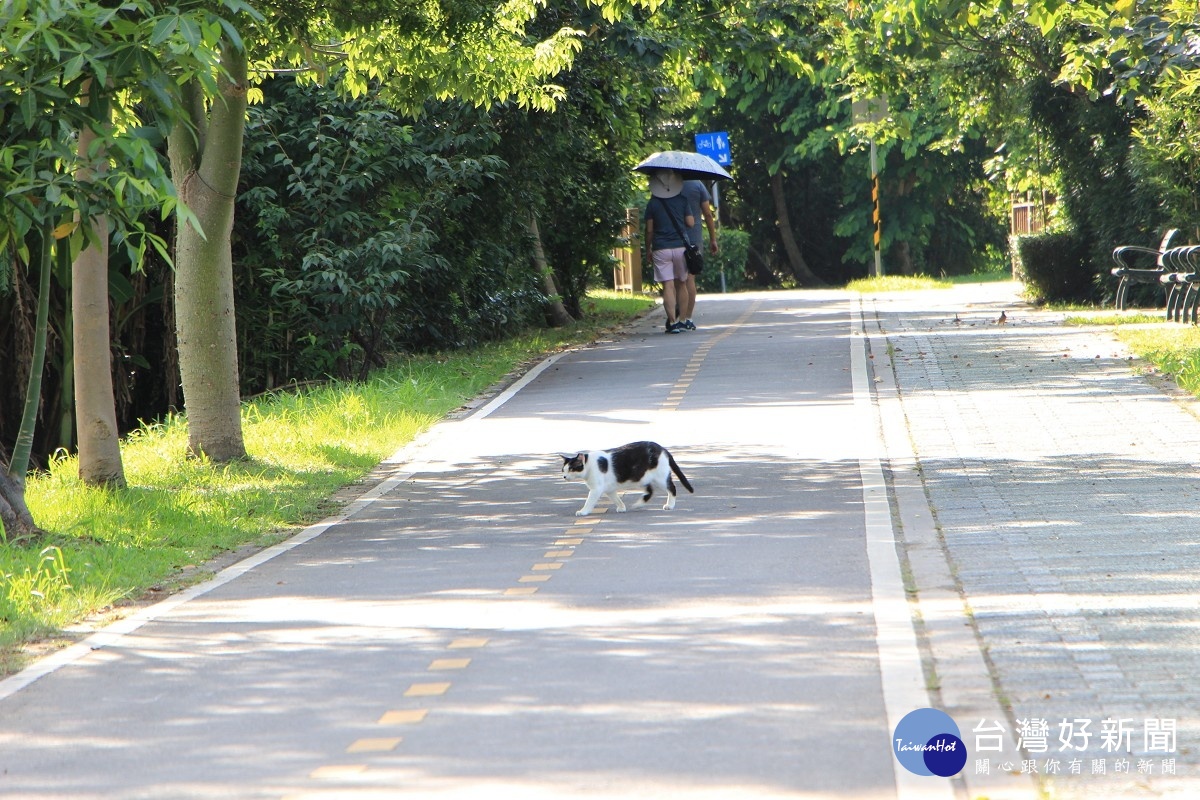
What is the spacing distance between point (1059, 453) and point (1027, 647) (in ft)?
19.2

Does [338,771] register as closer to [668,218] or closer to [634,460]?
[634,460]

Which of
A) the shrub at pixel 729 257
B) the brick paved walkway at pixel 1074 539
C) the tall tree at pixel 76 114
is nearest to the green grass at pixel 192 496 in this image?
the tall tree at pixel 76 114

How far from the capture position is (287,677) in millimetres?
6816

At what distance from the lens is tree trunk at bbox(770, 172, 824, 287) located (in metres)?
46.9

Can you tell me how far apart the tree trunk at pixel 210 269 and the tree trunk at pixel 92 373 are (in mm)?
991

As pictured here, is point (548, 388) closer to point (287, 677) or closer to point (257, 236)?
point (257, 236)

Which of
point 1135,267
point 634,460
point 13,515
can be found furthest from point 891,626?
point 1135,267

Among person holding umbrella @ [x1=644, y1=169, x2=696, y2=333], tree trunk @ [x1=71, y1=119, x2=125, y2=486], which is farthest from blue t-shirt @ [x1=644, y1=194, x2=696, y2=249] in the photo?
tree trunk @ [x1=71, y1=119, x2=125, y2=486]

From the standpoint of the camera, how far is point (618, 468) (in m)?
10.7

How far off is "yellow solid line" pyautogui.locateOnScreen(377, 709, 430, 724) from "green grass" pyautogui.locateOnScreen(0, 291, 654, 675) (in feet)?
7.20

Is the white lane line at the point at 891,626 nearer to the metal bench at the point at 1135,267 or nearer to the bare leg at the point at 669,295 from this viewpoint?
the bare leg at the point at 669,295

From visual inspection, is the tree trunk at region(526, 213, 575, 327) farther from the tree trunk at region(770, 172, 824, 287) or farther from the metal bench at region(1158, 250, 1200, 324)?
the tree trunk at region(770, 172, 824, 287)

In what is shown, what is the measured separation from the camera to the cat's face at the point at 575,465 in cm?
1063

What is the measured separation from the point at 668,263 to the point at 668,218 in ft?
2.39
